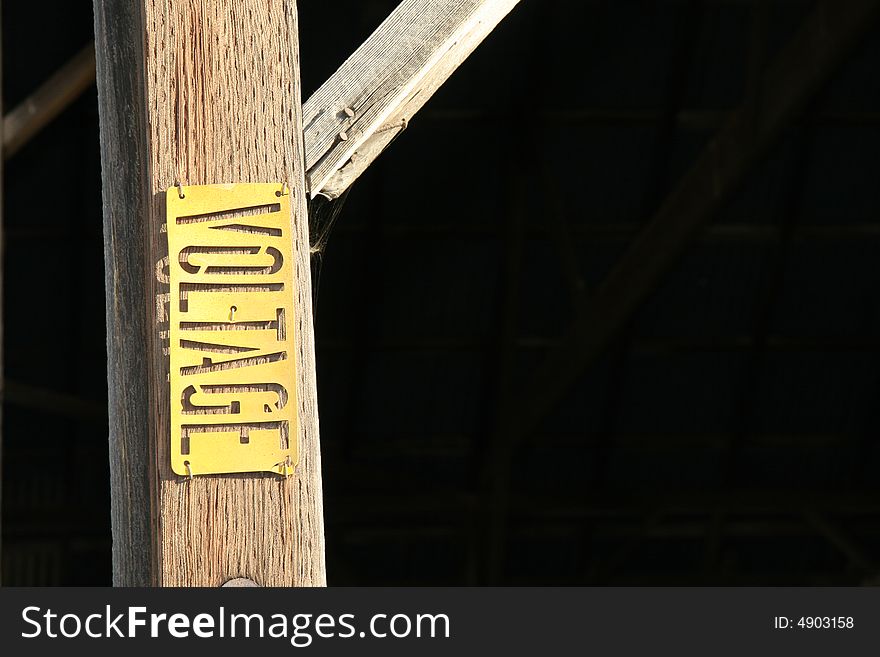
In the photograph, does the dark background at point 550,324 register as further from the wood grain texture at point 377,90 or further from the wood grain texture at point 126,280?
the wood grain texture at point 126,280

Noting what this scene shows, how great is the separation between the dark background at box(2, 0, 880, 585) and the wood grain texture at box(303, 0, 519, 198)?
4.44 meters

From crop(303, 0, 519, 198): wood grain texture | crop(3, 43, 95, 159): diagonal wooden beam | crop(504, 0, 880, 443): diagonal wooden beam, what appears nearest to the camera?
crop(303, 0, 519, 198): wood grain texture

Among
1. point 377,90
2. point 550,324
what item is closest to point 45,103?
point 377,90

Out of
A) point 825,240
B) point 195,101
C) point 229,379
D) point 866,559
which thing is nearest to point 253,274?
point 229,379

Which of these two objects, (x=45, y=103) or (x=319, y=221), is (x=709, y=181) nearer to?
(x=45, y=103)

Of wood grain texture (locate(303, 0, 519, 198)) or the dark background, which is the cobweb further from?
the dark background

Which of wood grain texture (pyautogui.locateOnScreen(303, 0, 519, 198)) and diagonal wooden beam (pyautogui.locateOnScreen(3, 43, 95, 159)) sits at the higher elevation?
diagonal wooden beam (pyautogui.locateOnScreen(3, 43, 95, 159))

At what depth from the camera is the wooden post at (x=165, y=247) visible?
1695 millimetres

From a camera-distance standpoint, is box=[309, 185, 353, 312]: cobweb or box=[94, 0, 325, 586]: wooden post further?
box=[309, 185, 353, 312]: cobweb

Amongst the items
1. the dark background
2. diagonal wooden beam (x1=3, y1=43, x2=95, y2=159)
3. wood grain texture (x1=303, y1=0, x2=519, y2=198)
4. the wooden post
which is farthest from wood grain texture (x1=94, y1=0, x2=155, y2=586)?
the dark background

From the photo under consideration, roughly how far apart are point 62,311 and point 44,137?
4.82 ft

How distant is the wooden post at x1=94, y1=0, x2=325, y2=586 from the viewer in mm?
1695

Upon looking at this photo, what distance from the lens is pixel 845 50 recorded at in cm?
523

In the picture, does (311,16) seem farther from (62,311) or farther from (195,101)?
(195,101)
